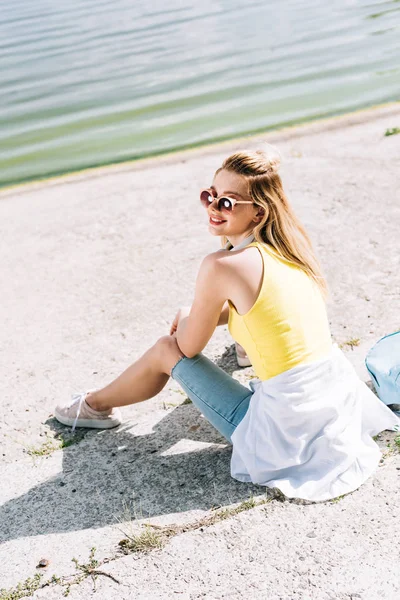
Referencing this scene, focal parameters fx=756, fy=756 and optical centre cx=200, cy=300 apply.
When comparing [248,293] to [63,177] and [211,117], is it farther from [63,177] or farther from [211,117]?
[211,117]

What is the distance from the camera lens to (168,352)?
3217 mm

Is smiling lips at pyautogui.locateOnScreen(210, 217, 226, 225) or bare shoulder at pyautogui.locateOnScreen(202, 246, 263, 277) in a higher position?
smiling lips at pyautogui.locateOnScreen(210, 217, 226, 225)

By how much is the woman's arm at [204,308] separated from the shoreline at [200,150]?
212 inches

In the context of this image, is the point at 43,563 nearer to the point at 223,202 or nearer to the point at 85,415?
the point at 85,415

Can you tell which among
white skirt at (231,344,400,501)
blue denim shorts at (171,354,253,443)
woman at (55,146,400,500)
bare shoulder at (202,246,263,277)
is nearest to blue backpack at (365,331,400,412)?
woman at (55,146,400,500)

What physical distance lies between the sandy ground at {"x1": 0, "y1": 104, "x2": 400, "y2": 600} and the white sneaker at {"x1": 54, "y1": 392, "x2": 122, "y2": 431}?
61 mm

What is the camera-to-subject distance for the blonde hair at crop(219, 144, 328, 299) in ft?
9.62

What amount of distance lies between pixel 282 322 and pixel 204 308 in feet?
1.12

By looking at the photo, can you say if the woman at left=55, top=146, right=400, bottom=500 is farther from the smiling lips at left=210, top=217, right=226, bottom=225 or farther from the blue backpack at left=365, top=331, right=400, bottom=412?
the blue backpack at left=365, top=331, right=400, bottom=412

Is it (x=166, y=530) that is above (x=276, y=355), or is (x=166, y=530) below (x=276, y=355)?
below

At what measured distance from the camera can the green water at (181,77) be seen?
10.3m

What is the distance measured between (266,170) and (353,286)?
70.3 inches

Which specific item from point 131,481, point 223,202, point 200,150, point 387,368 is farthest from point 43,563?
point 200,150

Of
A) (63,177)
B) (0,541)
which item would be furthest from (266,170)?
(63,177)
